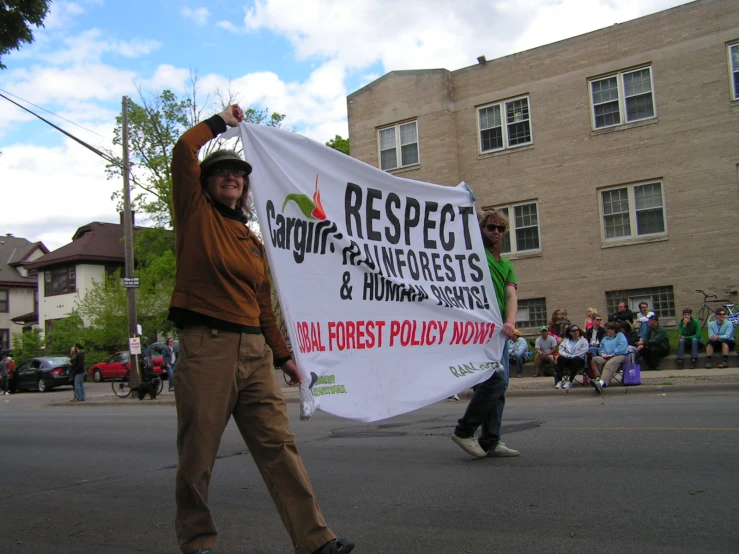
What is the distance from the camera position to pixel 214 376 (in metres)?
3.64

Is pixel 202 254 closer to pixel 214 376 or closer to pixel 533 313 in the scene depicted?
pixel 214 376

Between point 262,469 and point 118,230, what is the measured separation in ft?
175

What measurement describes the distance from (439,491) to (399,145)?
23.2 meters

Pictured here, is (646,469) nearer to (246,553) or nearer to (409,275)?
(409,275)

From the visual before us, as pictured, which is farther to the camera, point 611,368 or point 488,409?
point 611,368

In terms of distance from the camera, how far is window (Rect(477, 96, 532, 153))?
989 inches

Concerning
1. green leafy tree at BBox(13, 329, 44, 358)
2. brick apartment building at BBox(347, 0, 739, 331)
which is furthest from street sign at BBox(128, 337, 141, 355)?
green leafy tree at BBox(13, 329, 44, 358)

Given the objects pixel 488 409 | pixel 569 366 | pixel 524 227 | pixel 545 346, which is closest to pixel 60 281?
pixel 524 227

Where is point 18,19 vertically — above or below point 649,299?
above

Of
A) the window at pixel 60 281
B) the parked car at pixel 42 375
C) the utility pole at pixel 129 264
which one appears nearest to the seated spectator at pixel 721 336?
the utility pole at pixel 129 264

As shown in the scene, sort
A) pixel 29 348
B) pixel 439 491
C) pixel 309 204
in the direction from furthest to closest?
pixel 29 348
pixel 439 491
pixel 309 204

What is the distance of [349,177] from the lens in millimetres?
5152

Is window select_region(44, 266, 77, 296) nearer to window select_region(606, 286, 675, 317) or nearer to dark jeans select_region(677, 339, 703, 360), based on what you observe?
window select_region(606, 286, 675, 317)

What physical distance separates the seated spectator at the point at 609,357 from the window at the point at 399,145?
13.9 m
